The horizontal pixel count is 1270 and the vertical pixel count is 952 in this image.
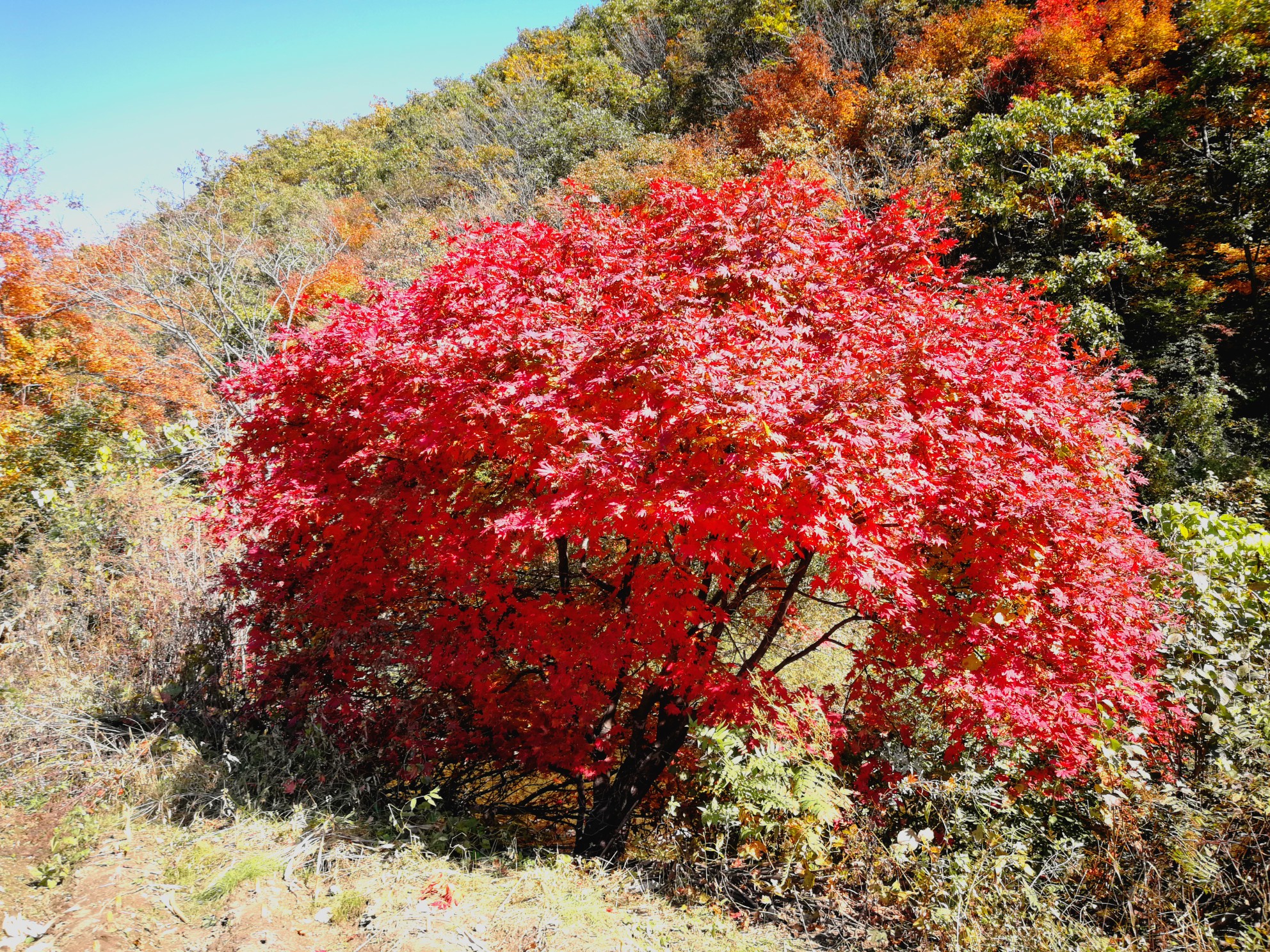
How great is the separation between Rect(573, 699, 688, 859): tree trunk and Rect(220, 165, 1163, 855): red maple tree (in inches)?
1.1

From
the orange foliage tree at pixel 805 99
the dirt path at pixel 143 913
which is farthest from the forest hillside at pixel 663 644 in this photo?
the orange foliage tree at pixel 805 99

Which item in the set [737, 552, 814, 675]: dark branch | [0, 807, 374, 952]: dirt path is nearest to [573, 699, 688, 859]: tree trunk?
[737, 552, 814, 675]: dark branch

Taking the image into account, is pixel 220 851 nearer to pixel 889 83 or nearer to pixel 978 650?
pixel 978 650

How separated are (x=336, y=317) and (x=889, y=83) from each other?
16.6 meters

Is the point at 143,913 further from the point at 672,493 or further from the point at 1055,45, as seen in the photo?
the point at 1055,45

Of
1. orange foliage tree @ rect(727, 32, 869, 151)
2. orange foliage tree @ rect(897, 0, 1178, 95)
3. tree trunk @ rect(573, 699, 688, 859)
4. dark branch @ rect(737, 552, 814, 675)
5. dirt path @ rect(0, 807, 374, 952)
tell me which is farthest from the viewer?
orange foliage tree @ rect(727, 32, 869, 151)

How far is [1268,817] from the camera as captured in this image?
3824 millimetres

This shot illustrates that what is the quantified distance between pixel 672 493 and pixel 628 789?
135 inches

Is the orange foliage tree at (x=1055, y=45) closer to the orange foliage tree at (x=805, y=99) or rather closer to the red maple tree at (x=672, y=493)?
the orange foliage tree at (x=805, y=99)

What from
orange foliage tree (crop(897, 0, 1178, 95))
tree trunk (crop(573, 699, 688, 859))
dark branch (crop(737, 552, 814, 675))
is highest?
A: orange foliage tree (crop(897, 0, 1178, 95))

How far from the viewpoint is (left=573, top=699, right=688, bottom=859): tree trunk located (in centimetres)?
576

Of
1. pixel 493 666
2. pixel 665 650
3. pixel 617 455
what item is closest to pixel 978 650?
pixel 665 650

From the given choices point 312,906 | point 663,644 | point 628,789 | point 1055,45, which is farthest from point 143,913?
point 1055,45

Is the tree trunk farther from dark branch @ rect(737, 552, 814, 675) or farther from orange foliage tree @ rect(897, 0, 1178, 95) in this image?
orange foliage tree @ rect(897, 0, 1178, 95)
